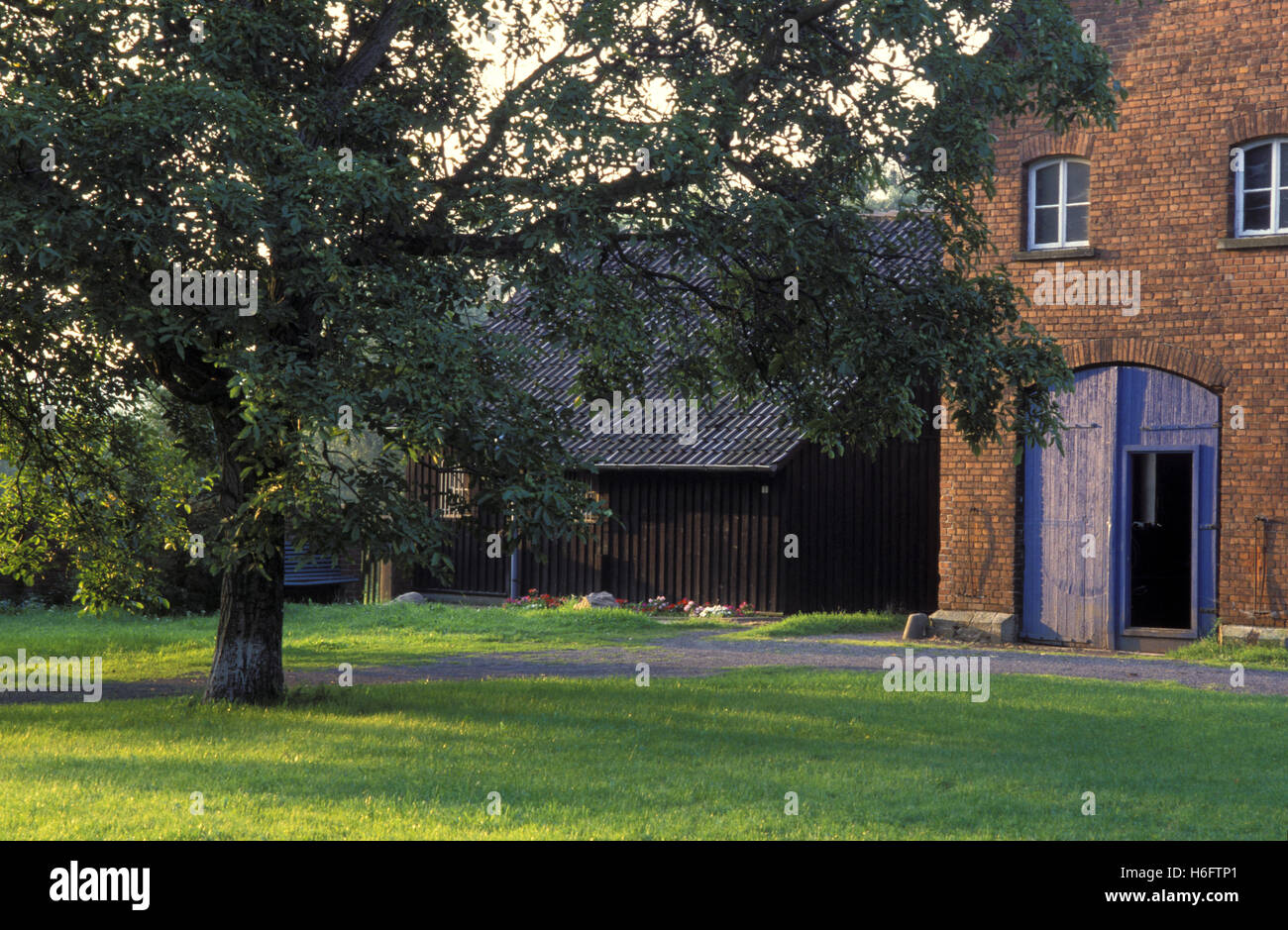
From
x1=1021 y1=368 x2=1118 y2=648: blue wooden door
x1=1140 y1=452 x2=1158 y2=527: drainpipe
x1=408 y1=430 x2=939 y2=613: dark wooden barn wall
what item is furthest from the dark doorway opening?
x1=408 y1=430 x2=939 y2=613: dark wooden barn wall

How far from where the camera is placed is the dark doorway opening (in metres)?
18.0

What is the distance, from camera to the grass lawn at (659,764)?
783 centimetres

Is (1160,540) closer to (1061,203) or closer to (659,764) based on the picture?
(1061,203)

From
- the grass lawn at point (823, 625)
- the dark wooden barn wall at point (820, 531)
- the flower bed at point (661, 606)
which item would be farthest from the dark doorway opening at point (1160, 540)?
the flower bed at point (661, 606)

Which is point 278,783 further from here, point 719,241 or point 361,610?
point 361,610

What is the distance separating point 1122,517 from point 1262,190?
14.6 feet

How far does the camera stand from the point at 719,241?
36.5 feet

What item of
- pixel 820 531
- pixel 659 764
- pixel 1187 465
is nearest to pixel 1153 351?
pixel 1187 465

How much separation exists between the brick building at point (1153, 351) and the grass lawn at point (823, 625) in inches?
89.3

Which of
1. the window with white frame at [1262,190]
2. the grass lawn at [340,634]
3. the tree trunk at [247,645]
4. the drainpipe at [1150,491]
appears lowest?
the grass lawn at [340,634]

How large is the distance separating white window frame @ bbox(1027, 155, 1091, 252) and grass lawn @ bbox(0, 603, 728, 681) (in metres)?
7.85

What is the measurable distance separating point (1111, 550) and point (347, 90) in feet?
38.2

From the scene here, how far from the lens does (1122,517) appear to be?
18.2 meters

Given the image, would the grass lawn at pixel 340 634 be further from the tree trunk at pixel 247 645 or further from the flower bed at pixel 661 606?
the tree trunk at pixel 247 645
